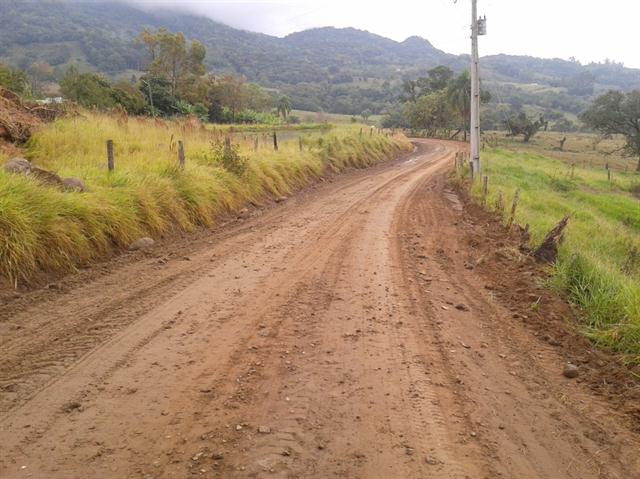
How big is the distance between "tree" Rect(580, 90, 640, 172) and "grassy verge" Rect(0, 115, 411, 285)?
44125mm

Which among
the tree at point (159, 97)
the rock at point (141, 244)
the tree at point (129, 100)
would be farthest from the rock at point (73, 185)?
the tree at point (159, 97)

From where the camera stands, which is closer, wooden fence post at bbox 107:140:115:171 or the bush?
wooden fence post at bbox 107:140:115:171

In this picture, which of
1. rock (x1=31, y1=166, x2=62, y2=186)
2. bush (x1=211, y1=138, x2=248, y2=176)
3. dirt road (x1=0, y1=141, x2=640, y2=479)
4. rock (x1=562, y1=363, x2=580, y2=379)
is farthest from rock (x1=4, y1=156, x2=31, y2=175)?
rock (x1=562, y1=363, x2=580, y2=379)

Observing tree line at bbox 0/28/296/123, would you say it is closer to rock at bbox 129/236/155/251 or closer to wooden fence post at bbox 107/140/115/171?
wooden fence post at bbox 107/140/115/171

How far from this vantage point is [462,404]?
3.85 metres

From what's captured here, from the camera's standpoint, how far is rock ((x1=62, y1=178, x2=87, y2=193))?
7.59 m

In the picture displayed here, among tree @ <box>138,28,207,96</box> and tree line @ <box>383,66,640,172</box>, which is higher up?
tree @ <box>138,28,207,96</box>

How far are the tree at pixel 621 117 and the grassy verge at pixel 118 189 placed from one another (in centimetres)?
4412

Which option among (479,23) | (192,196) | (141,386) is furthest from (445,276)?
(479,23)

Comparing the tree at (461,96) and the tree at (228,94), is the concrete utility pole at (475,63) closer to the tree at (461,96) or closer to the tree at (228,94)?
the tree at (228,94)

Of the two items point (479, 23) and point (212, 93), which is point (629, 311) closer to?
point (479, 23)

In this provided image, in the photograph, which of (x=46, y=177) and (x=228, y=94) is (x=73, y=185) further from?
(x=228, y=94)

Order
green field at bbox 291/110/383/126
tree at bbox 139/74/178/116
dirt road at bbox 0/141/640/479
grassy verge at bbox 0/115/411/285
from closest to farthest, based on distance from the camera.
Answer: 1. dirt road at bbox 0/141/640/479
2. grassy verge at bbox 0/115/411/285
3. tree at bbox 139/74/178/116
4. green field at bbox 291/110/383/126

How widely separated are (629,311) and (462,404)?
255 centimetres
